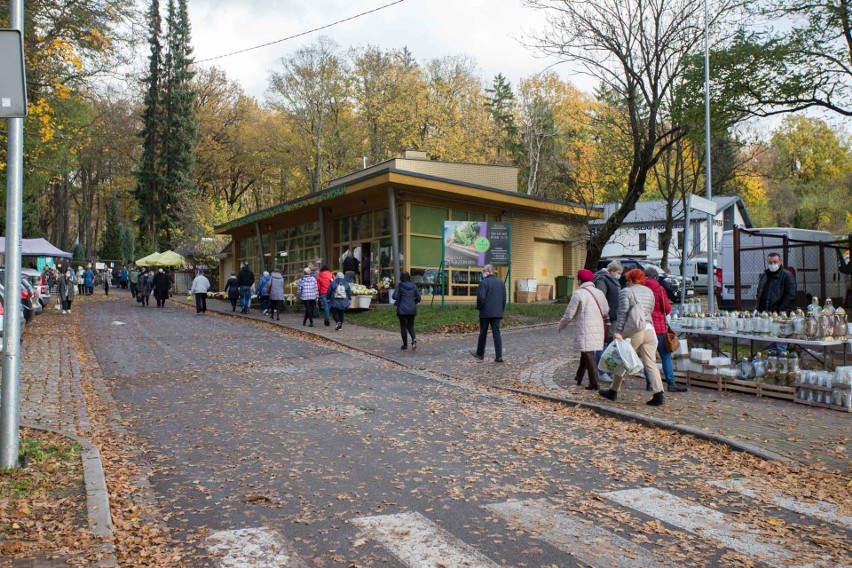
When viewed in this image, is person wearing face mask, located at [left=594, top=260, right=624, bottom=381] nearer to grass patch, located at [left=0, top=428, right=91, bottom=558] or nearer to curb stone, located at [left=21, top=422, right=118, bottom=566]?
curb stone, located at [left=21, top=422, right=118, bottom=566]

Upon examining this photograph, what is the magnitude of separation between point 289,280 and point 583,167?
69.0 feet

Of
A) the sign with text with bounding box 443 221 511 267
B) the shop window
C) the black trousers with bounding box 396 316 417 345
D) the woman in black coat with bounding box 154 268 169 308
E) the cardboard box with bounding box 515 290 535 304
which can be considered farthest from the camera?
the woman in black coat with bounding box 154 268 169 308

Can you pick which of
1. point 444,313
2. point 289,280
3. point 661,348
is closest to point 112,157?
point 289,280

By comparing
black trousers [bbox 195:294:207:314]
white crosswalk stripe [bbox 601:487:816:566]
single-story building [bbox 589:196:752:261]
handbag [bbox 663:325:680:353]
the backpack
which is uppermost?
single-story building [bbox 589:196:752:261]

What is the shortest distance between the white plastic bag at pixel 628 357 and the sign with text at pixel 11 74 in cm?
695

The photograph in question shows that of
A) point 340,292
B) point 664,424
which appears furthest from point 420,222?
point 664,424

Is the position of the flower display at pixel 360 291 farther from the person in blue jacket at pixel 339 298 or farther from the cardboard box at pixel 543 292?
the cardboard box at pixel 543 292

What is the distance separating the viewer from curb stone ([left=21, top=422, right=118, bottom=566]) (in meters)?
4.12

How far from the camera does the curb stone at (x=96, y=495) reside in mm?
4117

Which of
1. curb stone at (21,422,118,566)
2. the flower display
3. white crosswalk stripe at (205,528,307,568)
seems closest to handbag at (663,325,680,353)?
white crosswalk stripe at (205,528,307,568)

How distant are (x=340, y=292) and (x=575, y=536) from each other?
14.8m

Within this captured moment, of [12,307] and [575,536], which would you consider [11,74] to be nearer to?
[12,307]

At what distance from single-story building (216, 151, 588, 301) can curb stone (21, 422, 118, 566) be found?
15.1m

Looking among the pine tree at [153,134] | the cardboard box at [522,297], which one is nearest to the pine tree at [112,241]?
the pine tree at [153,134]
